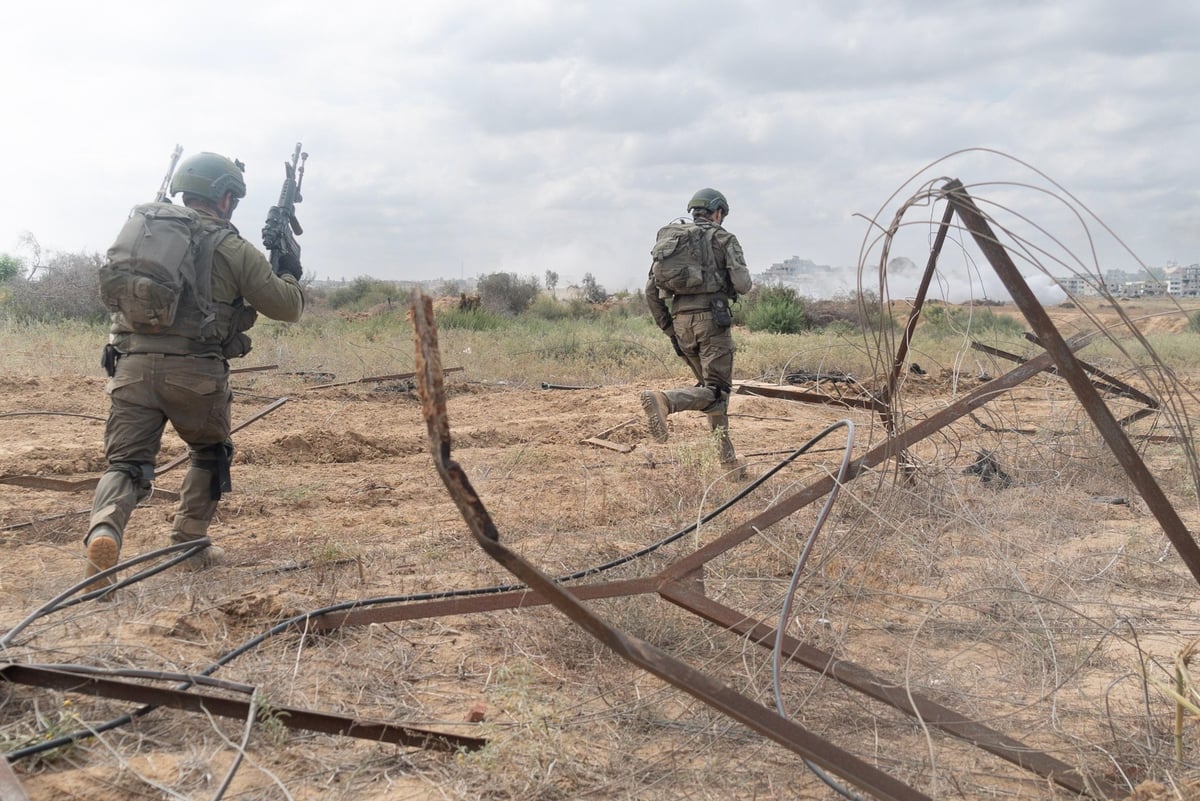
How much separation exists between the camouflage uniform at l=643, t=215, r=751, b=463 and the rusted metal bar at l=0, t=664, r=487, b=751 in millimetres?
4162

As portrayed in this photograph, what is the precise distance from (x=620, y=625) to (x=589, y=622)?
1.74 meters

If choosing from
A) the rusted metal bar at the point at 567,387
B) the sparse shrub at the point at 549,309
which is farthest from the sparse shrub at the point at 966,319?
the sparse shrub at the point at 549,309

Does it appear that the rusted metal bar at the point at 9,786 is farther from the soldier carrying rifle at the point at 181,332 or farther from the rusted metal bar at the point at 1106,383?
the rusted metal bar at the point at 1106,383

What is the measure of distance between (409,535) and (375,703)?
212cm

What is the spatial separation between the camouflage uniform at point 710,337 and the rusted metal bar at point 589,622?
4659 mm

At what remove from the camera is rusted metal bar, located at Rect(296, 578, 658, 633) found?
8.72 feet

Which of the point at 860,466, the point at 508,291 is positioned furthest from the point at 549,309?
the point at 860,466

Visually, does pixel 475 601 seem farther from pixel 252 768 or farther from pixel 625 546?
pixel 625 546

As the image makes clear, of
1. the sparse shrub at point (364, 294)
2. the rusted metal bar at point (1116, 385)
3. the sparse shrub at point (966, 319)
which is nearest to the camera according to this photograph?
the sparse shrub at point (966, 319)

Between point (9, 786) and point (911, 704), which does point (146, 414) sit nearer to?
point (9, 786)

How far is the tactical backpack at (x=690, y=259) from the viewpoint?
6469 mm

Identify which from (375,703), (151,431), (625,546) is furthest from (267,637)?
(625,546)

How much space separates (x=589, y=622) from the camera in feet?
5.04

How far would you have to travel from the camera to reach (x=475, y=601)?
2.72 meters
